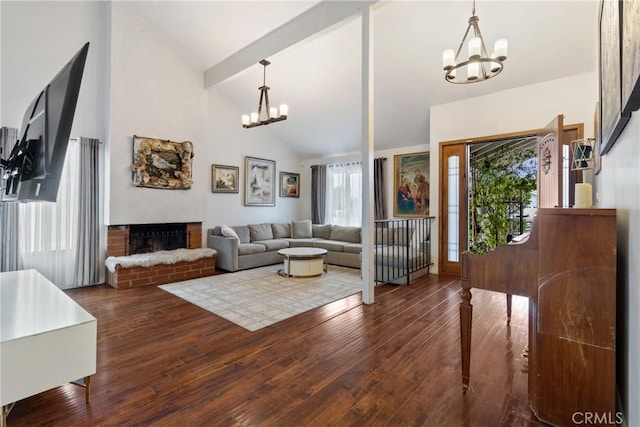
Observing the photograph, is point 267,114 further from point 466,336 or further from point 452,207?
point 466,336

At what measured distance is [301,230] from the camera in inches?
277

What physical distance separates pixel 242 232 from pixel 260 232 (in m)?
0.47

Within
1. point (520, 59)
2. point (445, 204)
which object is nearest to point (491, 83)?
point (520, 59)

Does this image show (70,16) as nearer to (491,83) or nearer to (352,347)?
(352,347)

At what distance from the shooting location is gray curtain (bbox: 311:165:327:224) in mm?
7488

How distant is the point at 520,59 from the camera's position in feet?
12.5

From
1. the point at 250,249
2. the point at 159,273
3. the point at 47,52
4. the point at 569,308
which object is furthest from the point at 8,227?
the point at 569,308

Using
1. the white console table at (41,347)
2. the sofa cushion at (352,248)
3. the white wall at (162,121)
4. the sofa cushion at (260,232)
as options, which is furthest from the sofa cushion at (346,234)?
the white console table at (41,347)

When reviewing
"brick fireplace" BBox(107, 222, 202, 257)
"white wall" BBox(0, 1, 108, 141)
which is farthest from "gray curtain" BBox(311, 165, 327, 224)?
"white wall" BBox(0, 1, 108, 141)

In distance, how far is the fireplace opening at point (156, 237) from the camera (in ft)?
15.9

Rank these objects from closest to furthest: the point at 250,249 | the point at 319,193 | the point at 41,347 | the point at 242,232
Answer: the point at 41,347 → the point at 250,249 → the point at 242,232 → the point at 319,193

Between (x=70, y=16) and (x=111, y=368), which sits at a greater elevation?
(x=70, y=16)

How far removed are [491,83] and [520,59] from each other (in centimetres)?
53

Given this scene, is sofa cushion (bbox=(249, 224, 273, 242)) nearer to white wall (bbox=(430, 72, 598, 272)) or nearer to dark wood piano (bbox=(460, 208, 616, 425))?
white wall (bbox=(430, 72, 598, 272))
